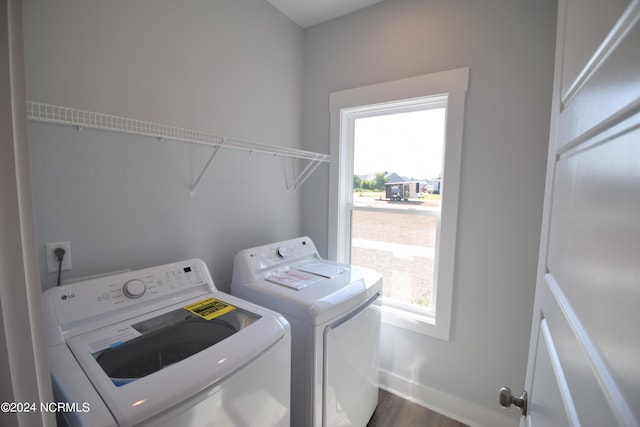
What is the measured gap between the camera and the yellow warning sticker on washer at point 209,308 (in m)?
1.20

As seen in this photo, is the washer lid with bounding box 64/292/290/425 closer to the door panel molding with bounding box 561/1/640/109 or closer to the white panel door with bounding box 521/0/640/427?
the white panel door with bounding box 521/0/640/427

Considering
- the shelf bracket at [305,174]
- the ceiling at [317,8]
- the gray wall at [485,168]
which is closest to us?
the gray wall at [485,168]

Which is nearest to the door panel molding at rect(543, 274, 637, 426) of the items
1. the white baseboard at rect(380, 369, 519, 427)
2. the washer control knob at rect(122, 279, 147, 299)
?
the washer control knob at rect(122, 279, 147, 299)

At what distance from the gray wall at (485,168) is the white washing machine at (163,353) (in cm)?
129

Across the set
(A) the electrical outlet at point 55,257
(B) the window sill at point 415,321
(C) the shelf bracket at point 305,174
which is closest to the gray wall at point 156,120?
(A) the electrical outlet at point 55,257

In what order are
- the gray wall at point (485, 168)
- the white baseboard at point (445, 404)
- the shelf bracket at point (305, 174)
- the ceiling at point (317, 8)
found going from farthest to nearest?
the shelf bracket at point (305, 174), the ceiling at point (317, 8), the white baseboard at point (445, 404), the gray wall at point (485, 168)

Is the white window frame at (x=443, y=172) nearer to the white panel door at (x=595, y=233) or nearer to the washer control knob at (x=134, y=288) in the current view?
the white panel door at (x=595, y=233)

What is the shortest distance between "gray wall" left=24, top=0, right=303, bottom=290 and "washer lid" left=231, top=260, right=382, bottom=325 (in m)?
0.42

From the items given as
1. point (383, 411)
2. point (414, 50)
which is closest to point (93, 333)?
point (383, 411)

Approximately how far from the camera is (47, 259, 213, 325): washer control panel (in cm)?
103

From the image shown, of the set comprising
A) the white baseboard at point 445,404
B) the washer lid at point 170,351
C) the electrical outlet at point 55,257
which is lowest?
the white baseboard at point 445,404

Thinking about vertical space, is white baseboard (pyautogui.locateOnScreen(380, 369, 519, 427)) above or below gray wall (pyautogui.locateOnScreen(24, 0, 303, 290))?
below

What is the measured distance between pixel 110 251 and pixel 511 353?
229 cm

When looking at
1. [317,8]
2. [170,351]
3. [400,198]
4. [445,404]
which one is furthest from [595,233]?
[317,8]
